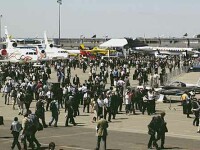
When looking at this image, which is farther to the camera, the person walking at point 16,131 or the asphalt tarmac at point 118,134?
the asphalt tarmac at point 118,134

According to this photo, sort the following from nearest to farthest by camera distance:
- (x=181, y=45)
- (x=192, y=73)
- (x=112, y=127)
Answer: (x=112, y=127) < (x=192, y=73) < (x=181, y=45)

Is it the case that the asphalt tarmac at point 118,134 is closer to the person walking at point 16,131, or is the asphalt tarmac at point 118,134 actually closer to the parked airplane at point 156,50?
the person walking at point 16,131

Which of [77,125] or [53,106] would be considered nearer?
[53,106]

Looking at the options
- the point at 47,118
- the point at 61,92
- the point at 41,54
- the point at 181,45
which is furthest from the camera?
the point at 181,45

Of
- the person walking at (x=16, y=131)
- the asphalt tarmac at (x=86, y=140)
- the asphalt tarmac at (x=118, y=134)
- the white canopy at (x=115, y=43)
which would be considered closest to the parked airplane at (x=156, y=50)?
the white canopy at (x=115, y=43)

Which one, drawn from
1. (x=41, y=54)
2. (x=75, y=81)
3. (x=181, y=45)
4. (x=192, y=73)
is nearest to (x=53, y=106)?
(x=75, y=81)

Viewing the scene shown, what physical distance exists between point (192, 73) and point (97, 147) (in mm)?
44142

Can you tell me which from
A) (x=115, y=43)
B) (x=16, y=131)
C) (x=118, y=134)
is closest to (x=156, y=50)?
(x=115, y=43)

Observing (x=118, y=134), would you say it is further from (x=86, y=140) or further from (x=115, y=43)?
(x=115, y=43)

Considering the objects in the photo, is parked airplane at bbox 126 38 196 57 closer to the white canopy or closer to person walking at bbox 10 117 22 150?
the white canopy

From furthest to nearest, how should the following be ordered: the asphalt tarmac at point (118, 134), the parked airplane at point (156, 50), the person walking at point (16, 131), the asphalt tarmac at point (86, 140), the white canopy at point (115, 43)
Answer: the white canopy at point (115, 43)
the parked airplane at point (156, 50)
the asphalt tarmac at point (118, 134)
the asphalt tarmac at point (86, 140)
the person walking at point (16, 131)

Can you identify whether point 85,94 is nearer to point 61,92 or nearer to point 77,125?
point 61,92

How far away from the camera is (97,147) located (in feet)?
57.7

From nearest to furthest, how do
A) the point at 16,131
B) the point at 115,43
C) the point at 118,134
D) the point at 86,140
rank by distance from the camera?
the point at 16,131 < the point at 86,140 < the point at 118,134 < the point at 115,43
